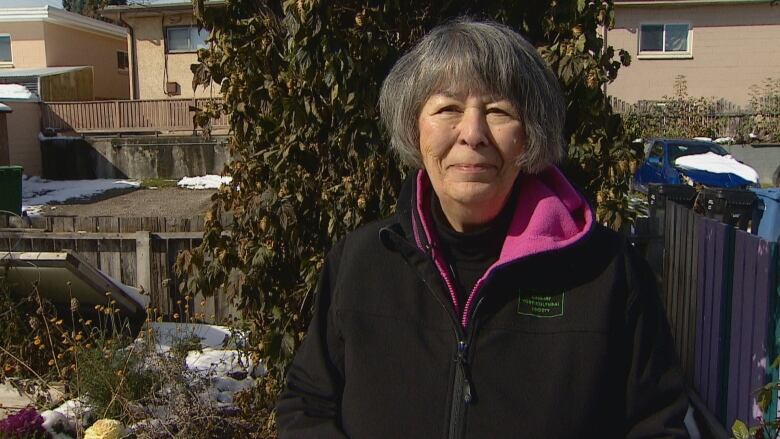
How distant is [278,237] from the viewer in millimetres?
3268

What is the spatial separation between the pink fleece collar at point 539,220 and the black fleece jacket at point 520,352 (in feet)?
0.06

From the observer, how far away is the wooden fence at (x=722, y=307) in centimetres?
322

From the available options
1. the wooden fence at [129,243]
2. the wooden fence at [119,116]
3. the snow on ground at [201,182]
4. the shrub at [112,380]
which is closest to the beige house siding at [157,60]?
the wooden fence at [119,116]

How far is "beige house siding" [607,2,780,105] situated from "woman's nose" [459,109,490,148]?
21066 millimetres

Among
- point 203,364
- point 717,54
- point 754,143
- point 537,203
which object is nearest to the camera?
point 537,203

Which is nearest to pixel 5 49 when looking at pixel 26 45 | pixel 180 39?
pixel 26 45

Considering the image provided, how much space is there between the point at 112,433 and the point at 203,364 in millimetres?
1162

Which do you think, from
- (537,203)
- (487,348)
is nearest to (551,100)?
(537,203)

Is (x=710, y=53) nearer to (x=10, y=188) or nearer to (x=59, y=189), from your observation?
(x=59, y=189)

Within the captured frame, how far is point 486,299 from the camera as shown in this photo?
1.69 metres

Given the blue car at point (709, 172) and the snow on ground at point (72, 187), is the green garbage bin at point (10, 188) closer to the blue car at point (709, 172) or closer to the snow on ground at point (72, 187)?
the snow on ground at point (72, 187)

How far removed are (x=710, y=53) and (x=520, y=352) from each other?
22.8m

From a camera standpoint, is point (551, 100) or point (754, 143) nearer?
point (551, 100)

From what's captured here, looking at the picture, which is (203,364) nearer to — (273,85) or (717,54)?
(273,85)
